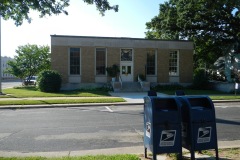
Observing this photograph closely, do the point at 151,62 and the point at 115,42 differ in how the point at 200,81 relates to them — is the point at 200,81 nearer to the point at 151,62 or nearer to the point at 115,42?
the point at 151,62

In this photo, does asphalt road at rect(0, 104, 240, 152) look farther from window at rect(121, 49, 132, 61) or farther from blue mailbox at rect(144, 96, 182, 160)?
window at rect(121, 49, 132, 61)

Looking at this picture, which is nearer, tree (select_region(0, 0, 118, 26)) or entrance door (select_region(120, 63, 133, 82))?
tree (select_region(0, 0, 118, 26))

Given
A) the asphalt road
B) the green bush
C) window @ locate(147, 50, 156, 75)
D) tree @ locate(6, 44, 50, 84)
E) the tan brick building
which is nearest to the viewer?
the asphalt road

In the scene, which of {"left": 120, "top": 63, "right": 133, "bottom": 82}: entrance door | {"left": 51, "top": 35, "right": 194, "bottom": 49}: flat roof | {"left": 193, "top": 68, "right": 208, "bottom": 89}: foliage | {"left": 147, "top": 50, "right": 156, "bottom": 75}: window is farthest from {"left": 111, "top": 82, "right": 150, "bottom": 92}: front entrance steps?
{"left": 193, "top": 68, "right": 208, "bottom": 89}: foliage

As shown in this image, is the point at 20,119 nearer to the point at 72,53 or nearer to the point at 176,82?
the point at 72,53

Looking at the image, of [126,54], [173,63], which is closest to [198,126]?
[126,54]

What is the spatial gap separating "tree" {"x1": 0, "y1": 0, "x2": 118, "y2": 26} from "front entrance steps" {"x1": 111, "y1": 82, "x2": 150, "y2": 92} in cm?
1975

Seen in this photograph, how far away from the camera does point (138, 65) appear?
31.6 metres

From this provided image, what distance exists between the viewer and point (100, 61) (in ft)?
101

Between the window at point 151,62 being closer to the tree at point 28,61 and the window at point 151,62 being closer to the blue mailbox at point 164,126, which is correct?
the tree at point 28,61

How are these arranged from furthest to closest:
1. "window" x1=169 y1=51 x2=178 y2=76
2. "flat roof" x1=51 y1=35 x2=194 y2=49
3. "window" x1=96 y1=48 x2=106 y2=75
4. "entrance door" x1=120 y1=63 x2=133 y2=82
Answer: "window" x1=169 y1=51 x2=178 y2=76 → "entrance door" x1=120 y1=63 x2=133 y2=82 → "window" x1=96 y1=48 x2=106 y2=75 → "flat roof" x1=51 y1=35 x2=194 y2=49

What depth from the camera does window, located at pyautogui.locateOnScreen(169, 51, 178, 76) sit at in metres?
32.6

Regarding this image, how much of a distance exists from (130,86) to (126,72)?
215 cm

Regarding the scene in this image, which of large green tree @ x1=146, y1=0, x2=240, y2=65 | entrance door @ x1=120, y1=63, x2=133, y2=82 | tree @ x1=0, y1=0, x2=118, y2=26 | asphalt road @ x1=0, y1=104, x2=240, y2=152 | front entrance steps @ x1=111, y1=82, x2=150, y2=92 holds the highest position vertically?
large green tree @ x1=146, y1=0, x2=240, y2=65
